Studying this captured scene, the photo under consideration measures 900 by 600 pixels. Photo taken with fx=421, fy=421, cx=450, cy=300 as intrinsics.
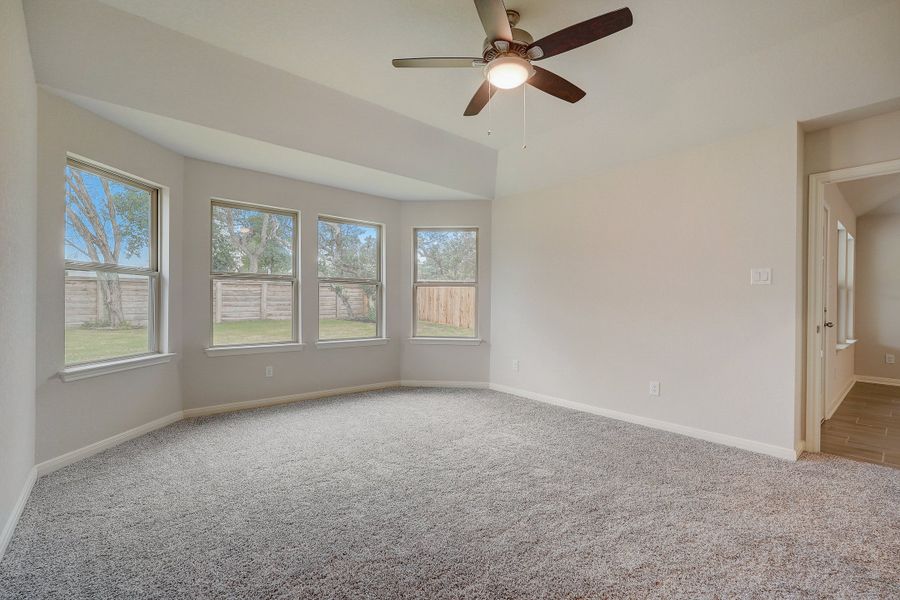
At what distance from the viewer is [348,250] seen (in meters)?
4.98

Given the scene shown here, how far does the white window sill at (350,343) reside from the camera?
4.66m

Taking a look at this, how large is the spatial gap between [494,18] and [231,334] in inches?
143

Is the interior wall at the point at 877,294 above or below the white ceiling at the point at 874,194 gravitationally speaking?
below

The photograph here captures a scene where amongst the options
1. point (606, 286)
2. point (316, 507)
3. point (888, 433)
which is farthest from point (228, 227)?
point (888, 433)

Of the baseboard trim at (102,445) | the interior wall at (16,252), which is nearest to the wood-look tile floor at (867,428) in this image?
the interior wall at (16,252)

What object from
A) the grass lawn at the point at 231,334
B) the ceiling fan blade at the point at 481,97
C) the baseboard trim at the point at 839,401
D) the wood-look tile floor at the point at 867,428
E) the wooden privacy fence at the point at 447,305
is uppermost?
the ceiling fan blade at the point at 481,97

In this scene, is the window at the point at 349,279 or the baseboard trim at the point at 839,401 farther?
the window at the point at 349,279

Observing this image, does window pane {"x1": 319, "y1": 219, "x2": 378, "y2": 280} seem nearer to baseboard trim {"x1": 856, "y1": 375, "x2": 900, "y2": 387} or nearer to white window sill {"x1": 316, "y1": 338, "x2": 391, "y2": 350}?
white window sill {"x1": 316, "y1": 338, "x2": 391, "y2": 350}

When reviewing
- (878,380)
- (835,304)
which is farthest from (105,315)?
(878,380)

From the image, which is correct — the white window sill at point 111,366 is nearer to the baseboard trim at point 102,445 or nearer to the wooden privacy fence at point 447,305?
the baseboard trim at point 102,445

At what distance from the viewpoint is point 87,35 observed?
7.91 feet

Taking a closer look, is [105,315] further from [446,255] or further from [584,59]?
[584,59]

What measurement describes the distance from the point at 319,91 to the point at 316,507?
2.91 metres

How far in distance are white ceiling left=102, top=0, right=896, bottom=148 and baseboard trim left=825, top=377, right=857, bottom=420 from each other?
3.16m
